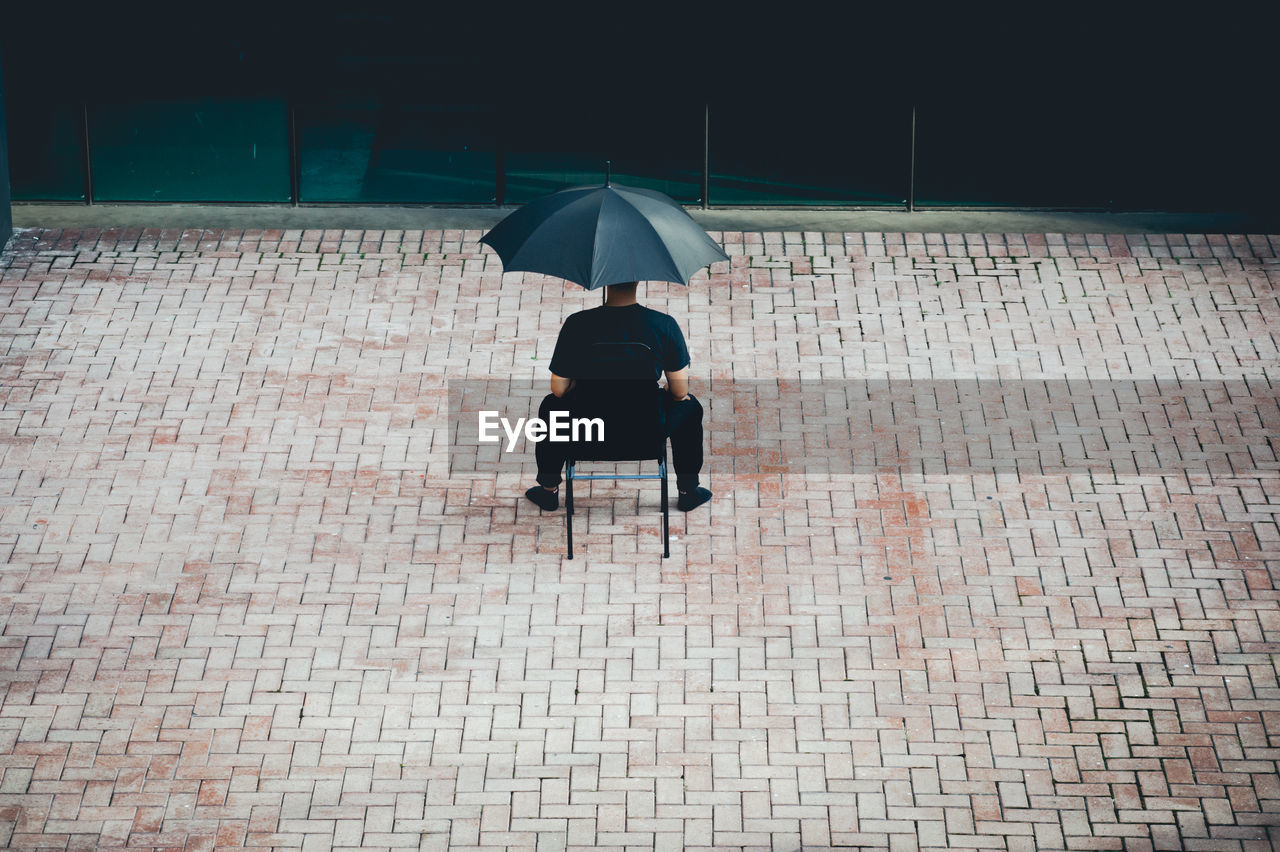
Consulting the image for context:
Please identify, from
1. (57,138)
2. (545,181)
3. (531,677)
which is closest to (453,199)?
(545,181)

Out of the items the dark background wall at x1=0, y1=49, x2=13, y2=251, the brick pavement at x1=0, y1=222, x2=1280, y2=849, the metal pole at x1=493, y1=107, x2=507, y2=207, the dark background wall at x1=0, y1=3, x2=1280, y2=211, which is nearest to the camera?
the brick pavement at x1=0, y1=222, x2=1280, y2=849

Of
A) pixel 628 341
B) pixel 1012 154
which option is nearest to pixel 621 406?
pixel 628 341

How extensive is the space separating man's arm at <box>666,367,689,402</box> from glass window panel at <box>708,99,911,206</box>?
5.28m

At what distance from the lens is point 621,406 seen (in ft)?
29.4

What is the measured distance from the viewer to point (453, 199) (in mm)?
14266

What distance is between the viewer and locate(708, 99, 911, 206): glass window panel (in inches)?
554

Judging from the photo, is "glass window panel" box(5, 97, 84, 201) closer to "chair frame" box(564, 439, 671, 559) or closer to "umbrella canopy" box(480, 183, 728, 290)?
"umbrella canopy" box(480, 183, 728, 290)

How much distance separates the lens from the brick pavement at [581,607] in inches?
301

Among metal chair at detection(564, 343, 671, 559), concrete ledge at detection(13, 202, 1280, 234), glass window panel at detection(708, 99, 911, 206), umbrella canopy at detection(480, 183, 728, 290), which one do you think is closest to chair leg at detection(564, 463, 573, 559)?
metal chair at detection(564, 343, 671, 559)

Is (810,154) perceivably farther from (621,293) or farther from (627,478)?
(627,478)

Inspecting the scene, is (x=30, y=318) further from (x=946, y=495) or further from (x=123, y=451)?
(x=946, y=495)

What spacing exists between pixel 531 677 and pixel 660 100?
688 cm

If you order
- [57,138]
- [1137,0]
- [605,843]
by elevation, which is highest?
[1137,0]

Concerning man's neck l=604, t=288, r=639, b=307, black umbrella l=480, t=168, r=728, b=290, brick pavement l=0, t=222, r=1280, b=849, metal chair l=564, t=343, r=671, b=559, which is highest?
black umbrella l=480, t=168, r=728, b=290
